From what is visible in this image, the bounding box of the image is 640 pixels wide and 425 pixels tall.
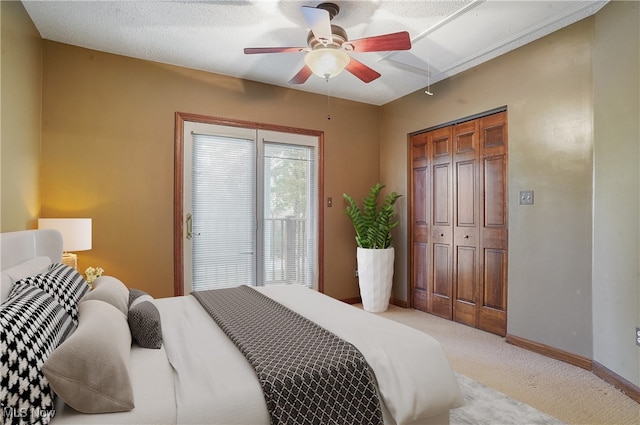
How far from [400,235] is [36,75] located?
3991mm

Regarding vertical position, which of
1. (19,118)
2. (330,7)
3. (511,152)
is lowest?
(511,152)

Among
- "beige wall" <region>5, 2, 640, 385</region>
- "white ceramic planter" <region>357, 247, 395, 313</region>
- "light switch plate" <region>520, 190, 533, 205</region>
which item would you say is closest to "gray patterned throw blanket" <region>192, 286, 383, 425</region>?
"beige wall" <region>5, 2, 640, 385</region>

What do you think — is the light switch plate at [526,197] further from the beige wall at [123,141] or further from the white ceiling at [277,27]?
the beige wall at [123,141]

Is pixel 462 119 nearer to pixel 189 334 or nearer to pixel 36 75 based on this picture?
pixel 189 334

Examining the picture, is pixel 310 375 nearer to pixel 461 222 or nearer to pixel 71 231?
pixel 71 231

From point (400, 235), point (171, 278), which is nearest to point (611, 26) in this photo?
point (400, 235)

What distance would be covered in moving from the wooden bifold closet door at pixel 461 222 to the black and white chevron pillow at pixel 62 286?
10.9ft

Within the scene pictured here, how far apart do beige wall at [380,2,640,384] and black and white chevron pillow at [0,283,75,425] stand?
3.08 meters

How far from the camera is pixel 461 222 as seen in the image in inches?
147

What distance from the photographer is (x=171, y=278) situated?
11.7 ft

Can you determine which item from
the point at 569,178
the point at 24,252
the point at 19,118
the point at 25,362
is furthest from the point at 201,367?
the point at 569,178

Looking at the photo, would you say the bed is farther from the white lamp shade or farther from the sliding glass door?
the sliding glass door

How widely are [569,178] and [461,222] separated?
1140mm

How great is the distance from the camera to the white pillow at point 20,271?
1402 mm
